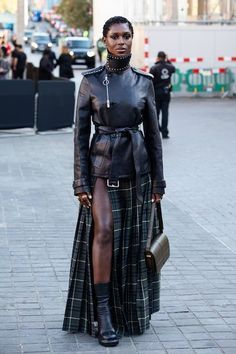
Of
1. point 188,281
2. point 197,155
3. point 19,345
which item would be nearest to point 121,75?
point 19,345

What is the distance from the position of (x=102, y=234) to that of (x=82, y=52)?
43.6 meters

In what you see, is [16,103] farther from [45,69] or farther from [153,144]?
[153,144]

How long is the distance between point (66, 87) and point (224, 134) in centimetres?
324

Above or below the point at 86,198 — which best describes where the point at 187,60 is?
below

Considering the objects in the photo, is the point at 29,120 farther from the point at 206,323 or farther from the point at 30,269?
the point at 206,323

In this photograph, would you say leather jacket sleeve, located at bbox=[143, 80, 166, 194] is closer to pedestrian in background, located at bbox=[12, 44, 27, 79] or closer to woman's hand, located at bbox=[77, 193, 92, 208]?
woman's hand, located at bbox=[77, 193, 92, 208]

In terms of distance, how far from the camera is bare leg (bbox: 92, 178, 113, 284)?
5.60 m

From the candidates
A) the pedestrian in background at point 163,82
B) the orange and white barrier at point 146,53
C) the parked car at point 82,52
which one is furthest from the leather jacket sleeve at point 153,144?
the parked car at point 82,52

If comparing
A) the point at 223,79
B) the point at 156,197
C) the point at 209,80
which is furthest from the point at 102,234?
the point at 223,79

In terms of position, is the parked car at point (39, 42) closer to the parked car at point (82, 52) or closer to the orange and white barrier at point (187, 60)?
the parked car at point (82, 52)

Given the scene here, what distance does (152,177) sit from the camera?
578 cm

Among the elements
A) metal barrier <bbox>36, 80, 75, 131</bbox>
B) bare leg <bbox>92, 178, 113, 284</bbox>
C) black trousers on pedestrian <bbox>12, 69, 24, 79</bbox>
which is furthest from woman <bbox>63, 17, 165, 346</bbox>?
black trousers on pedestrian <bbox>12, 69, 24, 79</bbox>

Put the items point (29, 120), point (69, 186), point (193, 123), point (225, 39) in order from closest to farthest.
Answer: point (69, 186)
point (29, 120)
point (193, 123)
point (225, 39)

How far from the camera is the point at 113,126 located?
18.5 feet
